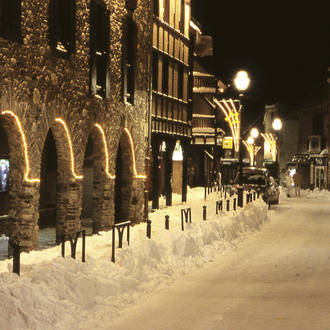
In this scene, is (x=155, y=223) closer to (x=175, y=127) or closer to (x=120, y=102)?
(x=120, y=102)

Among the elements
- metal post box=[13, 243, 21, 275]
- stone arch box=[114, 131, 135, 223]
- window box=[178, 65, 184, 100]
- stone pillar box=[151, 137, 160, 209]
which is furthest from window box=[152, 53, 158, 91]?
metal post box=[13, 243, 21, 275]

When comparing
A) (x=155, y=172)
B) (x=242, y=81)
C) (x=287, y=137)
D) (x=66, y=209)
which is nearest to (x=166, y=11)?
(x=242, y=81)

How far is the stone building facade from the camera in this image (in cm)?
1452

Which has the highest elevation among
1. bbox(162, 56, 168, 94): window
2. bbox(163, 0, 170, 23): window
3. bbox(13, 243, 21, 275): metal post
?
bbox(163, 0, 170, 23): window

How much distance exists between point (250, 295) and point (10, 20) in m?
7.30

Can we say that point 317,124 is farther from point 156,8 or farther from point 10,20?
point 10,20

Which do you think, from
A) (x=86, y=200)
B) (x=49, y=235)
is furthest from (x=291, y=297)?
(x=86, y=200)

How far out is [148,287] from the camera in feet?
39.1

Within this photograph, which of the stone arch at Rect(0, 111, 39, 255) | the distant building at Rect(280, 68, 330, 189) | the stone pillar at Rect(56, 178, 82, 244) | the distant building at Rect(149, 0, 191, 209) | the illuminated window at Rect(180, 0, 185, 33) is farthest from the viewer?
the distant building at Rect(280, 68, 330, 189)

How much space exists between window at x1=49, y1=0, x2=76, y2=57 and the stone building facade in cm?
2

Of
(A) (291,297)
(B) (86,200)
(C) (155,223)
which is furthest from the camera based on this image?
(B) (86,200)

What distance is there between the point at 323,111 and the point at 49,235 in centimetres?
5376

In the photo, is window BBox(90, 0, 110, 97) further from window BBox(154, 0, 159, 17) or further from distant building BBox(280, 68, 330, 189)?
distant building BBox(280, 68, 330, 189)

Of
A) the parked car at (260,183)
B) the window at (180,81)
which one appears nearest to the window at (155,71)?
the window at (180,81)
